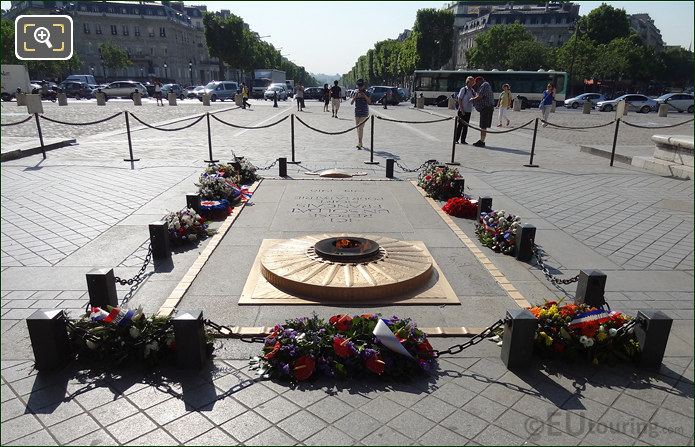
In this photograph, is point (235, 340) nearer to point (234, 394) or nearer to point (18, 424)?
point (234, 394)

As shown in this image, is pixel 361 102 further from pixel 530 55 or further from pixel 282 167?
pixel 530 55

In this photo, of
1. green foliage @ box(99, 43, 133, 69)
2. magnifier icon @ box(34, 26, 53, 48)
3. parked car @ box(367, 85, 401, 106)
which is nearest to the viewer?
magnifier icon @ box(34, 26, 53, 48)

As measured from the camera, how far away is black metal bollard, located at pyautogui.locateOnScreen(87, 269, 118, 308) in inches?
164

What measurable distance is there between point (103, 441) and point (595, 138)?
65.8ft

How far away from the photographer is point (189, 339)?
3.52 m

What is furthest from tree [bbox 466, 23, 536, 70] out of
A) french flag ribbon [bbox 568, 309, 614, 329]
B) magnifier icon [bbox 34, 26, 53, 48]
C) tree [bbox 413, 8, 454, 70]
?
magnifier icon [bbox 34, 26, 53, 48]

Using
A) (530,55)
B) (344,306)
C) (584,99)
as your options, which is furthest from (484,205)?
(530,55)

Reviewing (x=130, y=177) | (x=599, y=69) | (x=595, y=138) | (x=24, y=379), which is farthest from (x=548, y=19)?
(x=24, y=379)

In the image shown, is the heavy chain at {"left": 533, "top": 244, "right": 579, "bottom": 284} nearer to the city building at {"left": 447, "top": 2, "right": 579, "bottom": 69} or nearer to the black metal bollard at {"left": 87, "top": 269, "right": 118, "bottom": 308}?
the black metal bollard at {"left": 87, "top": 269, "right": 118, "bottom": 308}

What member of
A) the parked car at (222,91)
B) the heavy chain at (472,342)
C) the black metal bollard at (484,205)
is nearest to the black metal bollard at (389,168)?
the black metal bollard at (484,205)

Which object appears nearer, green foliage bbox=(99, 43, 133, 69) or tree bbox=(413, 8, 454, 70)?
green foliage bbox=(99, 43, 133, 69)

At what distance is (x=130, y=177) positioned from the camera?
10.1 m

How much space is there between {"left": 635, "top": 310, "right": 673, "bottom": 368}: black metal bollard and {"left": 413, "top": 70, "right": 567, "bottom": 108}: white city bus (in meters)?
35.4

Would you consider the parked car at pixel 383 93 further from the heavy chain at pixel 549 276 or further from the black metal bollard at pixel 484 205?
the heavy chain at pixel 549 276
